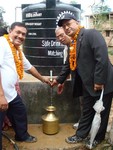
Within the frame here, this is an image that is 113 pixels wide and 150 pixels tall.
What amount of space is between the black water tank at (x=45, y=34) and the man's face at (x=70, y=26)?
1.69 meters

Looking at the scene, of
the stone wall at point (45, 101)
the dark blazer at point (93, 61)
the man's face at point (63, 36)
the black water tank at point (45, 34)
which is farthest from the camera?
the black water tank at point (45, 34)

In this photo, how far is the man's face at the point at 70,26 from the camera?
11.9ft

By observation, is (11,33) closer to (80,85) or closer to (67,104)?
(80,85)

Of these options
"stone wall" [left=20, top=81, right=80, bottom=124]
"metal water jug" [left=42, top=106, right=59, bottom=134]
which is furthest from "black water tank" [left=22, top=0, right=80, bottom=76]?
"metal water jug" [left=42, top=106, right=59, bottom=134]

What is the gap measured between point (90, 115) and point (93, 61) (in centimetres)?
80

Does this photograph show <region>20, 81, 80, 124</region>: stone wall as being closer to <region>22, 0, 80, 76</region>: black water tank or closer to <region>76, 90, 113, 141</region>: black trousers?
<region>22, 0, 80, 76</region>: black water tank

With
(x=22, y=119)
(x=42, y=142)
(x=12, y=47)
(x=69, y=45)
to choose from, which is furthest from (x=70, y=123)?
(x=12, y=47)

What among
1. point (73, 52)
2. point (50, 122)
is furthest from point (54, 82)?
point (73, 52)

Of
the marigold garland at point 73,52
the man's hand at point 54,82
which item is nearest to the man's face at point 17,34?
the marigold garland at point 73,52

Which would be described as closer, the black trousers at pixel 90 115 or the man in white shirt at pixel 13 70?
the man in white shirt at pixel 13 70

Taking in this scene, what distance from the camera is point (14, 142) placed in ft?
13.0

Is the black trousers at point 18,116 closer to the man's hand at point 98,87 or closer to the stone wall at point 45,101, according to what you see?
the stone wall at point 45,101

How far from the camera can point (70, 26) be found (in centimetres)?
363

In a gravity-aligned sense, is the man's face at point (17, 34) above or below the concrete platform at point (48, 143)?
above
